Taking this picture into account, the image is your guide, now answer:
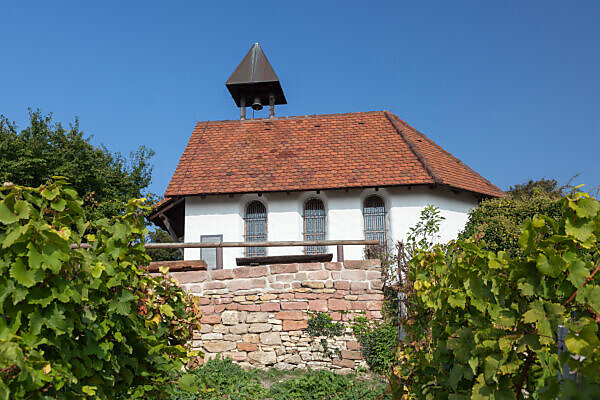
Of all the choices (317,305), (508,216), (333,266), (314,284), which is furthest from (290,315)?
(508,216)

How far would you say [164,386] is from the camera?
408cm

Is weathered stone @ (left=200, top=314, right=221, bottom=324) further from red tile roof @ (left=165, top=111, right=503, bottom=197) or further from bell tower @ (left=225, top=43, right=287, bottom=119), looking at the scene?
bell tower @ (left=225, top=43, right=287, bottom=119)

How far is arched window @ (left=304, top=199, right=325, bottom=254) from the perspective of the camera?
1534 cm

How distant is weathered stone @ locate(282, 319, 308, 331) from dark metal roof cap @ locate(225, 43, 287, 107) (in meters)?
12.3

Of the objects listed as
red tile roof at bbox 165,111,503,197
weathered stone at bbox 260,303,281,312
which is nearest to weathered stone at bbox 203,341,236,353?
weathered stone at bbox 260,303,281,312

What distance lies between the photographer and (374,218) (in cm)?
1523

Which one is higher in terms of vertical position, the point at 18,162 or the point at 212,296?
the point at 18,162

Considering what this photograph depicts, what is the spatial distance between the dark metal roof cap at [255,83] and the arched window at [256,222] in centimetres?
597

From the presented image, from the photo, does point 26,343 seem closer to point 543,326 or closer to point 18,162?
point 543,326

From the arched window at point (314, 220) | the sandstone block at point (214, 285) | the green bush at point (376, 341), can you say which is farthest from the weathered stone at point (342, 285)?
the arched window at point (314, 220)

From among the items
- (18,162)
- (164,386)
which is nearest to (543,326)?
(164,386)

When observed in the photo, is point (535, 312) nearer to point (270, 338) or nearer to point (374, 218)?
point (270, 338)

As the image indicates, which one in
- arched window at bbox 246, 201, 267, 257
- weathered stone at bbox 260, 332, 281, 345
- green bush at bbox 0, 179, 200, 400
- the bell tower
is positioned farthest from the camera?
the bell tower

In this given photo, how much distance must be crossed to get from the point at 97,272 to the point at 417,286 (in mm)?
2551
